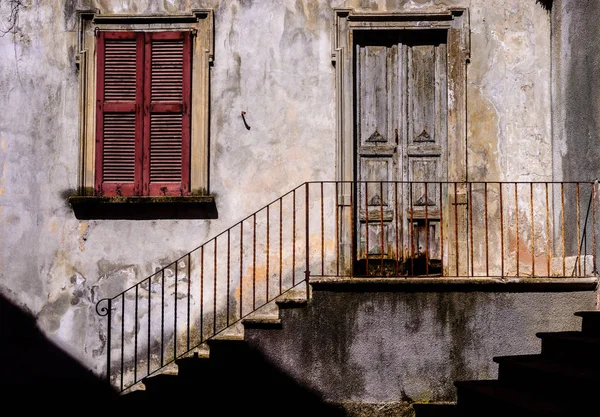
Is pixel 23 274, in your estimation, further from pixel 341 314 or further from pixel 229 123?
pixel 341 314

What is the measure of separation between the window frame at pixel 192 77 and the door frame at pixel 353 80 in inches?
55.8

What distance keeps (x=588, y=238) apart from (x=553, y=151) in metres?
1.22

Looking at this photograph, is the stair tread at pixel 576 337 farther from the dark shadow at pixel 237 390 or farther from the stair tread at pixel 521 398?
the dark shadow at pixel 237 390

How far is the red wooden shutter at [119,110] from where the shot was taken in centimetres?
809

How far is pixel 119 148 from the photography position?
812 centimetres

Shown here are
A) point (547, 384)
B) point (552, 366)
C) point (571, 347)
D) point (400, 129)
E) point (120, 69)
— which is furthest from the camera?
point (120, 69)

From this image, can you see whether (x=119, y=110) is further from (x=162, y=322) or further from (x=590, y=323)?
(x=590, y=323)

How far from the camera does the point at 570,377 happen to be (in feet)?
15.9

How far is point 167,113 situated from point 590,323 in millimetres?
4779

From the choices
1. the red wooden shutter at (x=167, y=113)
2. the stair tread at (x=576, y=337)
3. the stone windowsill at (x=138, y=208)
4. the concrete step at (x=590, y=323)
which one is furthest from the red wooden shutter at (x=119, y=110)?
the concrete step at (x=590, y=323)

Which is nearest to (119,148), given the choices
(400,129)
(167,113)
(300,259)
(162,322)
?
(167,113)

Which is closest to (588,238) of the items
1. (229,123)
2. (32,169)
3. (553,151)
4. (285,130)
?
(553,151)

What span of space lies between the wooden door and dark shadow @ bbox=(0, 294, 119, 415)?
3254 mm

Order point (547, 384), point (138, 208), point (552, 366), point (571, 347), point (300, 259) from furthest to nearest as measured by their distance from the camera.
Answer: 1. point (138, 208)
2. point (300, 259)
3. point (571, 347)
4. point (552, 366)
5. point (547, 384)
